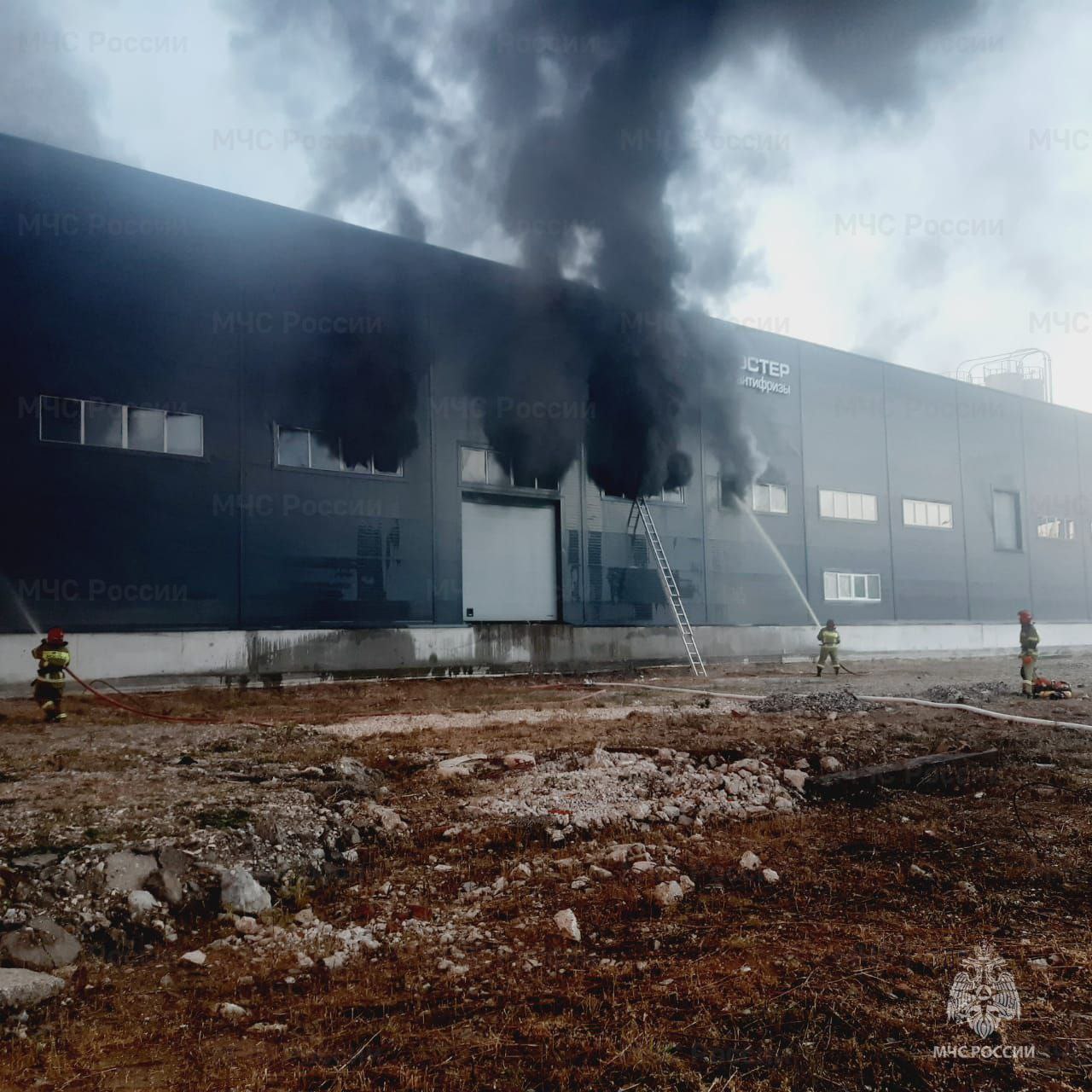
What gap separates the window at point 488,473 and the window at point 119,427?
229 inches

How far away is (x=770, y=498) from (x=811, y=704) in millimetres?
15424

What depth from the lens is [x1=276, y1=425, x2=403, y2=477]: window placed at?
1677 cm

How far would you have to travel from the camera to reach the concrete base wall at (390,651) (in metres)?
14.3

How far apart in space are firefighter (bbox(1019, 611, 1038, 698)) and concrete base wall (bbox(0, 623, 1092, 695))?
32.0 feet

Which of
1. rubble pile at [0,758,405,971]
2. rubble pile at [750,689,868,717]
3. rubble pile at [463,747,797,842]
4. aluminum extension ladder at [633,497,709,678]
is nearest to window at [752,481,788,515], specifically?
aluminum extension ladder at [633,497,709,678]

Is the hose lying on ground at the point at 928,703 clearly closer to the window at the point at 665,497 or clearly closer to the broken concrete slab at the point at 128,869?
the window at the point at 665,497

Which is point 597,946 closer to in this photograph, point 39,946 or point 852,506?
point 39,946

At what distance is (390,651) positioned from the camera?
17484mm

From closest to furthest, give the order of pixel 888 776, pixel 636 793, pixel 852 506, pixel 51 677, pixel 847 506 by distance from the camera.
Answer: pixel 636 793, pixel 888 776, pixel 51 677, pixel 847 506, pixel 852 506

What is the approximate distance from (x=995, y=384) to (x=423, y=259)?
30666 mm

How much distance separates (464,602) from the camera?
19109 millimetres

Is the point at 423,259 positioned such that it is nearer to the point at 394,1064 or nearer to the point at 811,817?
the point at 811,817

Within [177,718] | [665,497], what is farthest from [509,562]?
[177,718]

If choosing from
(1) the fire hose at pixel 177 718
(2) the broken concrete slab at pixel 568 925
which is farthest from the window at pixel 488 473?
(2) the broken concrete slab at pixel 568 925
